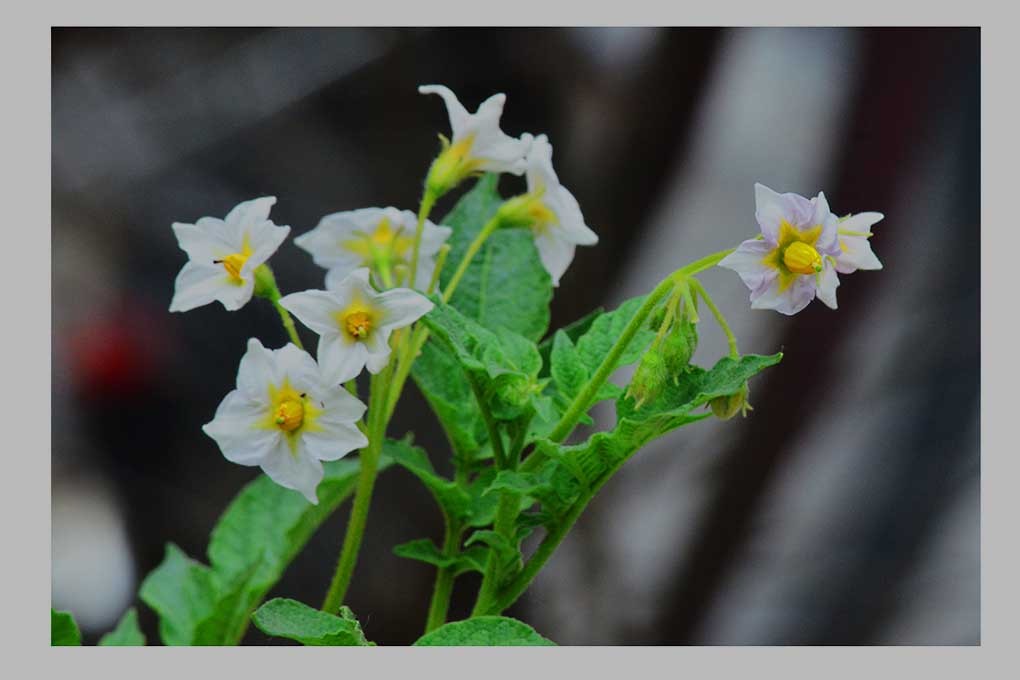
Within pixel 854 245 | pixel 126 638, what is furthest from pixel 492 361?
pixel 126 638

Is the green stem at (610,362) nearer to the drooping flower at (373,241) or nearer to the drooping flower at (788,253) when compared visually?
the drooping flower at (788,253)

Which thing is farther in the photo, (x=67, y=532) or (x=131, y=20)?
(x=67, y=532)

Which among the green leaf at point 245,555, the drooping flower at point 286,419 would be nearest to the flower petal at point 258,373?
the drooping flower at point 286,419

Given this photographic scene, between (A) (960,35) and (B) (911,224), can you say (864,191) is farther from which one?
(A) (960,35)

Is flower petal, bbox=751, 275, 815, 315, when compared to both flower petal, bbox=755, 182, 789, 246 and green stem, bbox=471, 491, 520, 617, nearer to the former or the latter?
flower petal, bbox=755, 182, 789, 246

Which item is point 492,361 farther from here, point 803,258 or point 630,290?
point 630,290

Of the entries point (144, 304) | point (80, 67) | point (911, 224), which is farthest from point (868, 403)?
point (80, 67)

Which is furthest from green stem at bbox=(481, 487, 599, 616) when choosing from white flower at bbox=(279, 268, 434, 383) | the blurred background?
the blurred background
